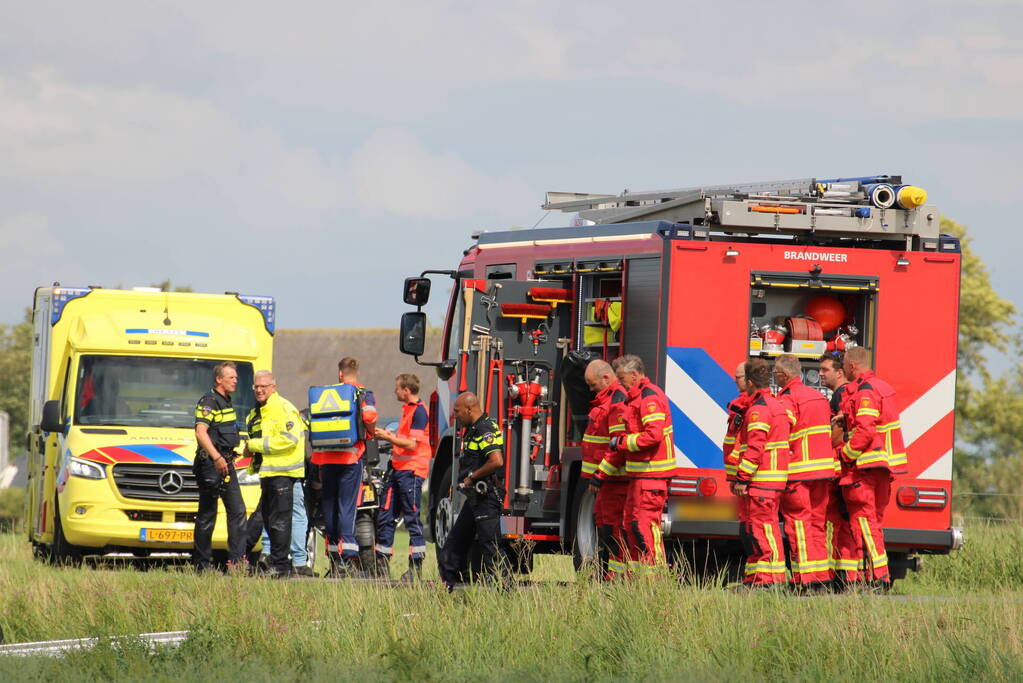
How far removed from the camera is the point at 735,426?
12477mm

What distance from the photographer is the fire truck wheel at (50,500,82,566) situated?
16594 millimetres

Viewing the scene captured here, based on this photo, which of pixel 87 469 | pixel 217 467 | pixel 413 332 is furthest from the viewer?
pixel 87 469

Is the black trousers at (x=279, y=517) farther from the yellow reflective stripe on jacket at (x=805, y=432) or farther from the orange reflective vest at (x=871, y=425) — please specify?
the orange reflective vest at (x=871, y=425)

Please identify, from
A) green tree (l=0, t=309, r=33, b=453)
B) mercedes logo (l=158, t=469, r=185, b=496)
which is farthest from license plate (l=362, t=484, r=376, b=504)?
green tree (l=0, t=309, r=33, b=453)

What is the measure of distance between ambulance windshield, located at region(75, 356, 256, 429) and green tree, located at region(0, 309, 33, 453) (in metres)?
46.5

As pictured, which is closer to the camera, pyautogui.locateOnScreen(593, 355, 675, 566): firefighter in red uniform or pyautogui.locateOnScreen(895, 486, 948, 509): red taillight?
pyautogui.locateOnScreen(593, 355, 675, 566): firefighter in red uniform

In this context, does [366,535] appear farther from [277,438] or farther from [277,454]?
[277,438]

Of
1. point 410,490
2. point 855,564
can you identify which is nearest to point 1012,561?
point 855,564

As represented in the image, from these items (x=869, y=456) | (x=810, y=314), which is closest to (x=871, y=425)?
(x=869, y=456)

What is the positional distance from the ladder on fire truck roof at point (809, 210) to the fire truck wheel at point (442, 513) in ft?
10.6

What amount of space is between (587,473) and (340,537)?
9.62 ft

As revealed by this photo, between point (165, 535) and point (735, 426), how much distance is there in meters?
6.49

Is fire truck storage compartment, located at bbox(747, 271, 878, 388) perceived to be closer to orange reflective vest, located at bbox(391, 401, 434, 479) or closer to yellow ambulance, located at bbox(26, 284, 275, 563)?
orange reflective vest, located at bbox(391, 401, 434, 479)

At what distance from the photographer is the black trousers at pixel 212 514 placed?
568 inches
